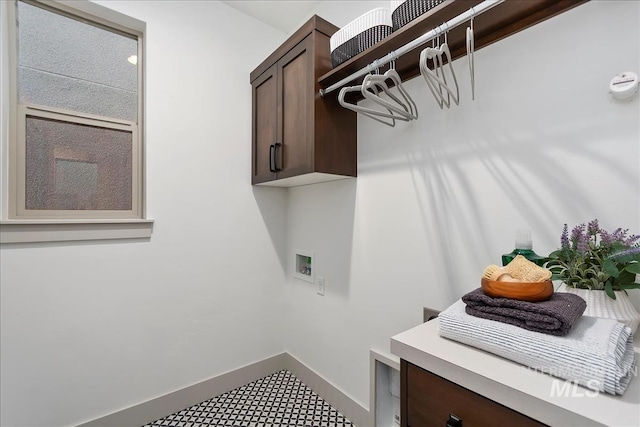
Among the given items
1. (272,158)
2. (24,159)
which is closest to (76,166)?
(24,159)

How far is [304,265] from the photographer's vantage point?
6.72ft

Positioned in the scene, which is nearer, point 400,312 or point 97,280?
point 400,312

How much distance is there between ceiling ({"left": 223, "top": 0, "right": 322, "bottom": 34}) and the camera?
6.13ft

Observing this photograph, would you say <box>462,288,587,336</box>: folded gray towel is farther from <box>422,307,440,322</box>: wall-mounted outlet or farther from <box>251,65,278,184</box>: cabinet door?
<box>251,65,278,184</box>: cabinet door

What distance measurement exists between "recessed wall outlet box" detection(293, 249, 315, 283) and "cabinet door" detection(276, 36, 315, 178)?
0.62 m

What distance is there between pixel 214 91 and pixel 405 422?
1978 millimetres

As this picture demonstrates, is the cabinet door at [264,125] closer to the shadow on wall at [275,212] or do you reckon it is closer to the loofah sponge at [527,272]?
the shadow on wall at [275,212]

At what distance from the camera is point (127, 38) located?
167 cm

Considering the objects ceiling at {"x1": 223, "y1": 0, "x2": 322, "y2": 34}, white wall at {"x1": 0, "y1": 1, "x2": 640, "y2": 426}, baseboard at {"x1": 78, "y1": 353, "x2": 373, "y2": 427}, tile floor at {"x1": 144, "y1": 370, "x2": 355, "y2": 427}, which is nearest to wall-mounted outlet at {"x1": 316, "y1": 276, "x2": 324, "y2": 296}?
white wall at {"x1": 0, "y1": 1, "x2": 640, "y2": 426}

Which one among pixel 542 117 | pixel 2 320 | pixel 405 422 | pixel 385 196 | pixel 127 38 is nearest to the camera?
pixel 405 422

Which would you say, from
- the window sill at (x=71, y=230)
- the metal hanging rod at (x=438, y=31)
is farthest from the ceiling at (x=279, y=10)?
the window sill at (x=71, y=230)

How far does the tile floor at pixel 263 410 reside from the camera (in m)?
1.61

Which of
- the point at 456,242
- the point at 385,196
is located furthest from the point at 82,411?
the point at 456,242

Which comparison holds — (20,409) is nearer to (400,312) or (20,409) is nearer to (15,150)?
(15,150)
